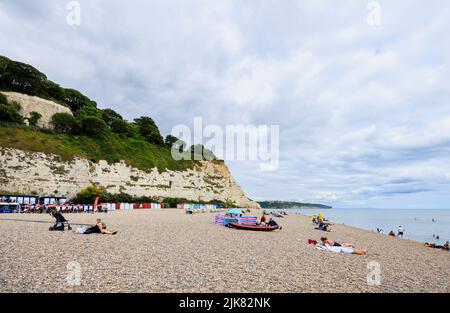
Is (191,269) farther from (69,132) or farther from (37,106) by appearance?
(37,106)

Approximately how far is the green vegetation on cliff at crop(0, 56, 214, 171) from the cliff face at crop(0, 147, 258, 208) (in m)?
2.08

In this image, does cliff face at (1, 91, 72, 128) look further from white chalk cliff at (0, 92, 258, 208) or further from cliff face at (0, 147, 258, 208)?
cliff face at (0, 147, 258, 208)

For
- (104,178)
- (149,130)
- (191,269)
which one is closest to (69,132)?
(104,178)

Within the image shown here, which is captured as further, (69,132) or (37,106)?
(69,132)

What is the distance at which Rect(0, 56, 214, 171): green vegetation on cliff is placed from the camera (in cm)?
5106

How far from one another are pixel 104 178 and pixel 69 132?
1750 cm

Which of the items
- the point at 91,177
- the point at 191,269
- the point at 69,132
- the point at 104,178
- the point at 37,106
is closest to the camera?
the point at 191,269

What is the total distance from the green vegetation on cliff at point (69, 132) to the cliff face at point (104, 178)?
208 cm

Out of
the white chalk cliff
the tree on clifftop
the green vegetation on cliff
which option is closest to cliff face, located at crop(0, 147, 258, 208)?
the white chalk cliff

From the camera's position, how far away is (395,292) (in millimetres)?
7801

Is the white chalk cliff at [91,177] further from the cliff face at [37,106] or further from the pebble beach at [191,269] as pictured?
the pebble beach at [191,269]

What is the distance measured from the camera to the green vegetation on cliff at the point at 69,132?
51062 mm

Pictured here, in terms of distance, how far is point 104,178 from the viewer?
5684 cm
